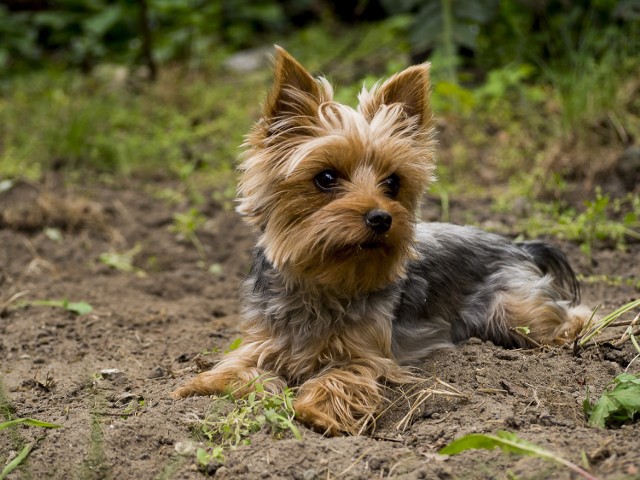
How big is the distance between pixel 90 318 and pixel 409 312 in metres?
2.17

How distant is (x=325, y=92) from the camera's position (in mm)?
4230

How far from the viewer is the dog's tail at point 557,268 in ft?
17.3

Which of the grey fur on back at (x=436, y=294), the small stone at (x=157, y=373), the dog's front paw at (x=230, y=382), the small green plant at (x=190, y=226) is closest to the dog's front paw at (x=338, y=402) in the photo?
the dog's front paw at (x=230, y=382)

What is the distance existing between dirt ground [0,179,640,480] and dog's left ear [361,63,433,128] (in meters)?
1.27

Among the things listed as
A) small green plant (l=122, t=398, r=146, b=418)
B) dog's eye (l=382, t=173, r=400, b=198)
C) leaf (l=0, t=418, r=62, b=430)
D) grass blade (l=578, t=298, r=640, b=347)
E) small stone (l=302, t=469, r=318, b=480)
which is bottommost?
small green plant (l=122, t=398, r=146, b=418)

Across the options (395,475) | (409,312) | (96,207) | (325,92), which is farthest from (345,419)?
(96,207)

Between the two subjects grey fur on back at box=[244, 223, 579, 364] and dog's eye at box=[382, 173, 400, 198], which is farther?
grey fur on back at box=[244, 223, 579, 364]

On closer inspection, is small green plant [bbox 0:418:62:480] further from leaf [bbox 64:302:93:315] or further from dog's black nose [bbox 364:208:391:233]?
leaf [bbox 64:302:93:315]

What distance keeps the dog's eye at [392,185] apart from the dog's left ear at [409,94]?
0.37m

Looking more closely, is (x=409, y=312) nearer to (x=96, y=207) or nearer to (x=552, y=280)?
(x=552, y=280)

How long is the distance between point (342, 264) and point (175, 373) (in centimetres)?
120

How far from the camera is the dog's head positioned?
3842mm

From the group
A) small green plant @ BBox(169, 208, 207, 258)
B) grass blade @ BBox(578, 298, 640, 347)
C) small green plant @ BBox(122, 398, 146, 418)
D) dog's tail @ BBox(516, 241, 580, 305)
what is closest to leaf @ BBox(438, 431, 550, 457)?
grass blade @ BBox(578, 298, 640, 347)

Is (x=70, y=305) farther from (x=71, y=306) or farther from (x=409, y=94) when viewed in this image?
(x=409, y=94)
